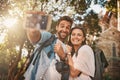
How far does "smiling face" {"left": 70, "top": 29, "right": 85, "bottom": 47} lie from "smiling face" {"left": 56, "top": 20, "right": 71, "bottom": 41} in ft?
0.39

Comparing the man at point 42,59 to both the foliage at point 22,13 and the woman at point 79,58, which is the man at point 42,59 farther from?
the foliage at point 22,13

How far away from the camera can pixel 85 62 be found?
4418mm

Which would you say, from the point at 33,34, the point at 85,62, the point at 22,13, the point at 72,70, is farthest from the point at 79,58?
the point at 22,13

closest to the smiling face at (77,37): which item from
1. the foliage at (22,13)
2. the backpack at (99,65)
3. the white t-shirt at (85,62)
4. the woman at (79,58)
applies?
the woman at (79,58)

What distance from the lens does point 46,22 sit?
166 inches

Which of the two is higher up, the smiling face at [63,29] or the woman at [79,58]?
the smiling face at [63,29]

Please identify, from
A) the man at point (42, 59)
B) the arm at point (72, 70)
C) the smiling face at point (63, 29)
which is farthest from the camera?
the smiling face at point (63, 29)

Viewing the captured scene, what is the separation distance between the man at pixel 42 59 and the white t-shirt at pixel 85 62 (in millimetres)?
315

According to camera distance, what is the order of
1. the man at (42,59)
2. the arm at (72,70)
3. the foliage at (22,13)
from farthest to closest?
the foliage at (22,13) < the arm at (72,70) < the man at (42,59)

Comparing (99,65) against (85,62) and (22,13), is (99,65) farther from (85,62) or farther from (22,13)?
(22,13)

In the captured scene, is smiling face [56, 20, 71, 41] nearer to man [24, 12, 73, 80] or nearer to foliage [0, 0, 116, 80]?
man [24, 12, 73, 80]

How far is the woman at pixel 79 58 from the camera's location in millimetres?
4328

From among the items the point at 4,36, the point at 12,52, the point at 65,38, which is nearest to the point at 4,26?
the point at 4,36

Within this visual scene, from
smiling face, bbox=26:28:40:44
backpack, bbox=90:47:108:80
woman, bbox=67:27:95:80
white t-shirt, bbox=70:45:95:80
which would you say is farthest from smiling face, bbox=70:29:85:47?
smiling face, bbox=26:28:40:44
